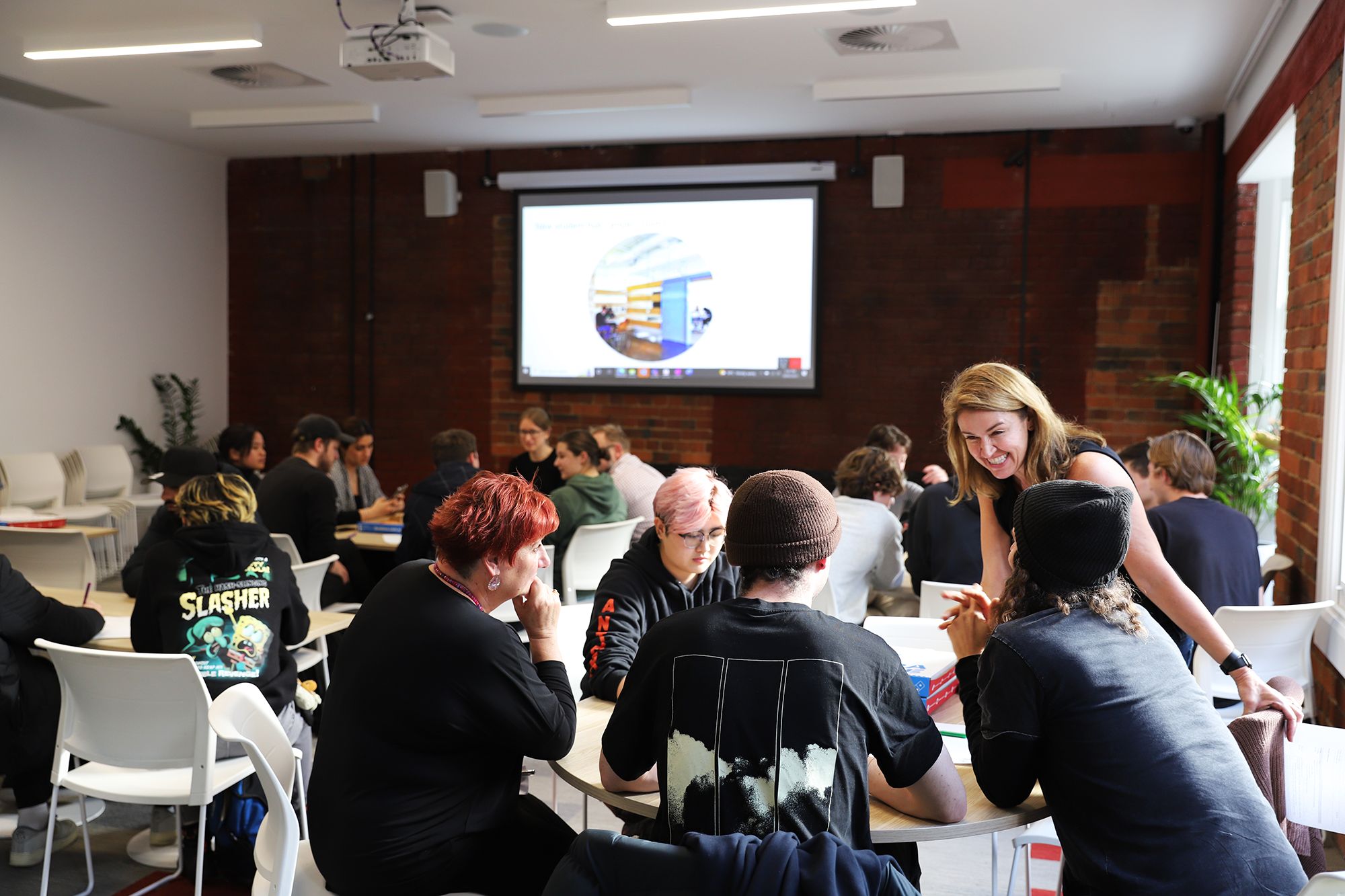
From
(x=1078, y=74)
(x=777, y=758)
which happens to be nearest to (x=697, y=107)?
(x=1078, y=74)

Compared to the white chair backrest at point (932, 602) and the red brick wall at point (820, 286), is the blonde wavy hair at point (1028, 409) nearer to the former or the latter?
the white chair backrest at point (932, 602)

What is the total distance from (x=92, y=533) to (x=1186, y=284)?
7.06m

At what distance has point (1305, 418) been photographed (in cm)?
405

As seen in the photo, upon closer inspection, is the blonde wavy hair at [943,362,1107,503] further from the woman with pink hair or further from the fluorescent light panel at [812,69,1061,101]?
the fluorescent light panel at [812,69,1061,101]

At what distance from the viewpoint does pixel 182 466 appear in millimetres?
4102

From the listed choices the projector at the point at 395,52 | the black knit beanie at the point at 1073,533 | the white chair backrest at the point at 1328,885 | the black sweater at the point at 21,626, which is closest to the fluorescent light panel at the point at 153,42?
the projector at the point at 395,52

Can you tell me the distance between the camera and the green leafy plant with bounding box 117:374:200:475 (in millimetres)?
8445

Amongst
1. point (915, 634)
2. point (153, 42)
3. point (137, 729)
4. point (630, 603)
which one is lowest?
point (137, 729)

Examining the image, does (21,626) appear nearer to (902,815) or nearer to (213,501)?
(213,501)

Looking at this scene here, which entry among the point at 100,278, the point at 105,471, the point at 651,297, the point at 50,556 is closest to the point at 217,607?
the point at 50,556

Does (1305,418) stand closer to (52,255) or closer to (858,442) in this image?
(858,442)

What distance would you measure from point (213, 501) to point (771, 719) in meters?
2.16

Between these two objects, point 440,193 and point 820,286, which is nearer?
point 820,286

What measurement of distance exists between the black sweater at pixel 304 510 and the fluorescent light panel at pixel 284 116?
119 inches
